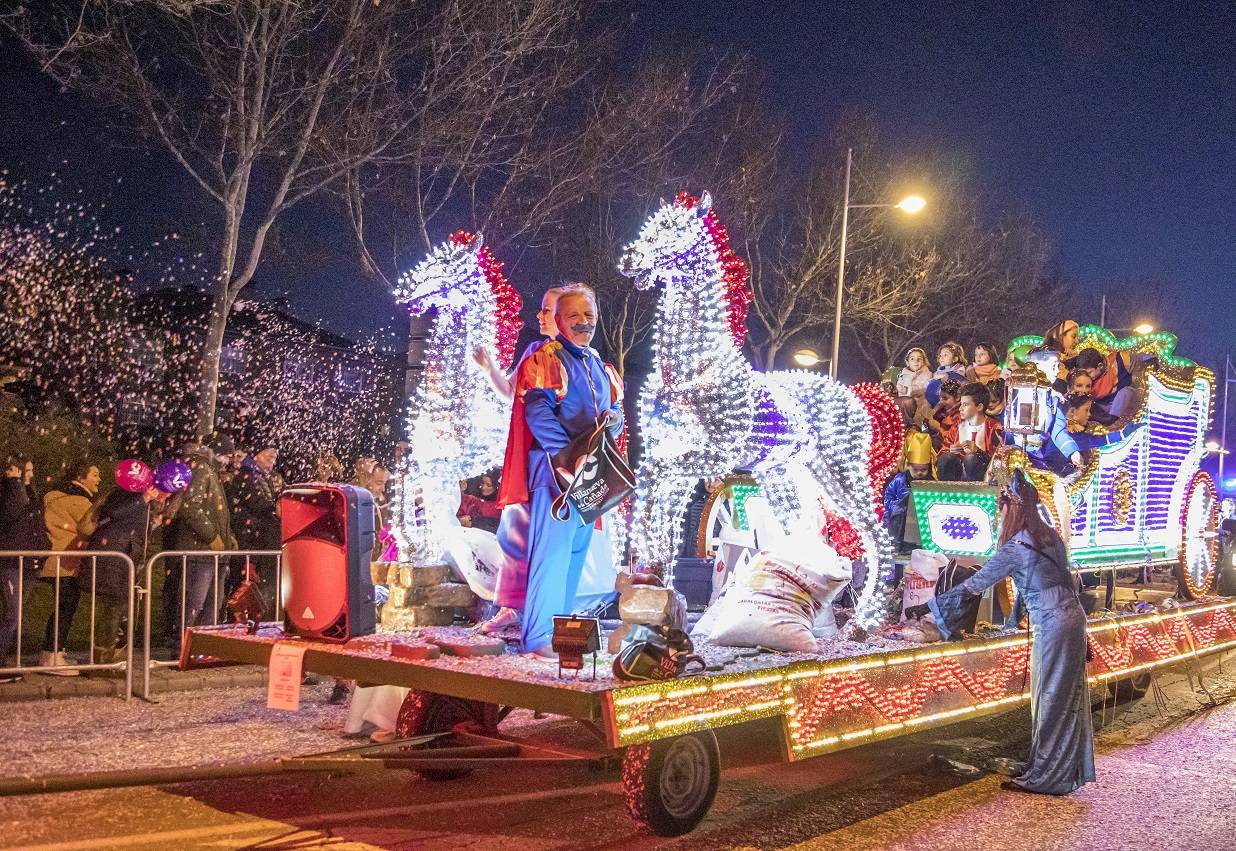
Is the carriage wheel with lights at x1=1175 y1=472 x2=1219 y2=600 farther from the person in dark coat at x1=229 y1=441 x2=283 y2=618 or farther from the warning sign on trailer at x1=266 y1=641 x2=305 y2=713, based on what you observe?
the warning sign on trailer at x1=266 y1=641 x2=305 y2=713

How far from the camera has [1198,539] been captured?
1168 cm

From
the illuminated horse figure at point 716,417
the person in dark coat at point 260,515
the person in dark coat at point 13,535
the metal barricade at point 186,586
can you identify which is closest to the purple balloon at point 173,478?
the metal barricade at point 186,586

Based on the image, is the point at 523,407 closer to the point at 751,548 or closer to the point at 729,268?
the point at 729,268

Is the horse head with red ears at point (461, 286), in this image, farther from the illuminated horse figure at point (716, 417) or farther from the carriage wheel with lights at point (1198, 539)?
the carriage wheel with lights at point (1198, 539)

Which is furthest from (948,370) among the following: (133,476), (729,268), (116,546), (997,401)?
(116,546)

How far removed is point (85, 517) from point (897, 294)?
19.9 meters

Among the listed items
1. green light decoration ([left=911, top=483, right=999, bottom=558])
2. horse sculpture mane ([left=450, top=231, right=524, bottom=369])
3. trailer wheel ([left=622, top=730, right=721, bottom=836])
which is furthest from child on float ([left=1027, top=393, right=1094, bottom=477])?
trailer wheel ([left=622, top=730, right=721, bottom=836])

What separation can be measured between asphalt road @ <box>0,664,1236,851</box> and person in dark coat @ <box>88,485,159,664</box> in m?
0.81

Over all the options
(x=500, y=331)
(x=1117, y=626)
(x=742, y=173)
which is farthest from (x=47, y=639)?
(x=742, y=173)

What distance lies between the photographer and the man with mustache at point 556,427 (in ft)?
20.1

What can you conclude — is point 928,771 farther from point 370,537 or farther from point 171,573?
point 171,573

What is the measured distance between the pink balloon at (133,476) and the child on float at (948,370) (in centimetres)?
642

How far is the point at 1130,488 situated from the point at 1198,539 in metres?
2.14

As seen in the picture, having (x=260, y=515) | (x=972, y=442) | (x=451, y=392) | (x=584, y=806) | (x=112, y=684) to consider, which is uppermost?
(x=451, y=392)
